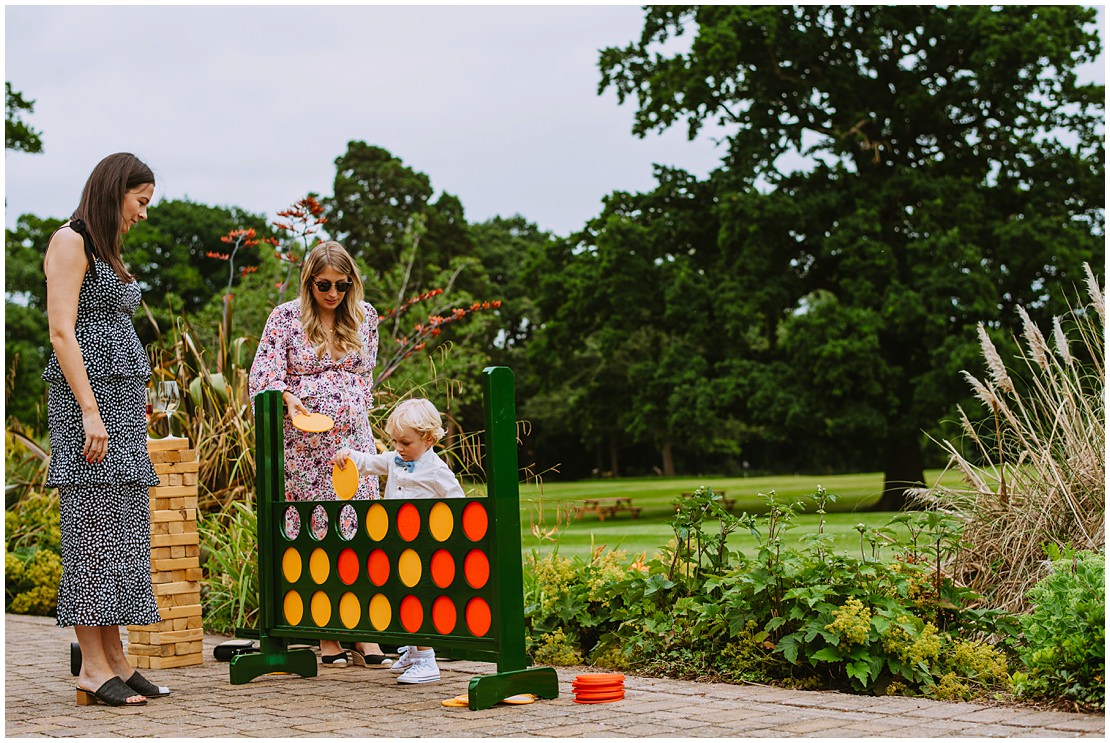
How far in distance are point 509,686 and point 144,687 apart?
1.45 meters

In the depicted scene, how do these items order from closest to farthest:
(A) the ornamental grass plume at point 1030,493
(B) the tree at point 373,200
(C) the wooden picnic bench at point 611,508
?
(A) the ornamental grass plume at point 1030,493, (C) the wooden picnic bench at point 611,508, (B) the tree at point 373,200

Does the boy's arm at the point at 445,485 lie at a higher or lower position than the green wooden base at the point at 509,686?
higher

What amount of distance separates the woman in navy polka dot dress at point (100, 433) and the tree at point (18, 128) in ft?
61.0

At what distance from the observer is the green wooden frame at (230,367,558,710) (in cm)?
384

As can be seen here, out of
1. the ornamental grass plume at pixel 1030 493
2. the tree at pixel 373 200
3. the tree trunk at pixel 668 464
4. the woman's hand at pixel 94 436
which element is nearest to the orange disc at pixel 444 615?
the woman's hand at pixel 94 436

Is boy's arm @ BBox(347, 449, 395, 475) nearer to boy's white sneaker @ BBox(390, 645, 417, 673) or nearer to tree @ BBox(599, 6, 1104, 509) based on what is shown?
boy's white sneaker @ BBox(390, 645, 417, 673)

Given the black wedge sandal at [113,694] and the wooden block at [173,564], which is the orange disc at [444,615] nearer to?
the black wedge sandal at [113,694]

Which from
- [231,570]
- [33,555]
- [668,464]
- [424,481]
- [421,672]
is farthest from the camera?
[668,464]

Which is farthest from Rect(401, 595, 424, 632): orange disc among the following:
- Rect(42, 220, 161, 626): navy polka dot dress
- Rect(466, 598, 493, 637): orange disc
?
Rect(42, 220, 161, 626): navy polka dot dress

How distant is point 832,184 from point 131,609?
58.1ft

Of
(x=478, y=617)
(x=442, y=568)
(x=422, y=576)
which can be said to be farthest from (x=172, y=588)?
(x=478, y=617)

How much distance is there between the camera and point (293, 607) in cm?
471

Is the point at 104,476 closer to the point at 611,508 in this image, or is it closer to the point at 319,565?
the point at 319,565

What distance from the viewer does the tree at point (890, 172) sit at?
1791 centimetres
